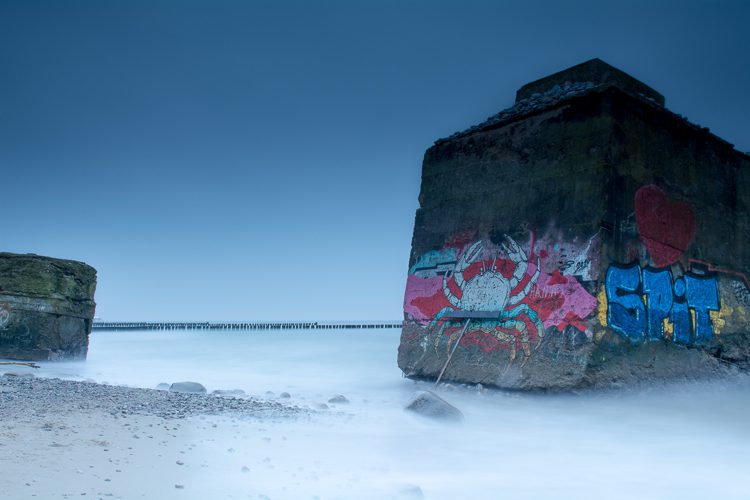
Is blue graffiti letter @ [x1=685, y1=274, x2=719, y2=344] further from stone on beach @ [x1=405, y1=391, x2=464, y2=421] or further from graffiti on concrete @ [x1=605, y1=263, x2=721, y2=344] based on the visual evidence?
stone on beach @ [x1=405, y1=391, x2=464, y2=421]

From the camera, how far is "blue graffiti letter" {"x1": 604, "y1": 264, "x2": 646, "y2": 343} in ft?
19.6

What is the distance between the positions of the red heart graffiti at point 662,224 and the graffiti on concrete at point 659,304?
229 mm

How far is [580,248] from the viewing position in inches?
242

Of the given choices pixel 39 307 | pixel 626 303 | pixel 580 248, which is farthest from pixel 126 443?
pixel 39 307

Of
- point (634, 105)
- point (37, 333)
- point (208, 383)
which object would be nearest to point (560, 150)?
point (634, 105)

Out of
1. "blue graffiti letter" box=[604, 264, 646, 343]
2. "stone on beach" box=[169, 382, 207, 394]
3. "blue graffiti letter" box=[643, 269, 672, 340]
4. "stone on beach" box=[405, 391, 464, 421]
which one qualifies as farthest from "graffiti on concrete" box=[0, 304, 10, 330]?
"blue graffiti letter" box=[643, 269, 672, 340]

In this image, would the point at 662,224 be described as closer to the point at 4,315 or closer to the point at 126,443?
the point at 126,443

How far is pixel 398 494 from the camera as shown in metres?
3.22

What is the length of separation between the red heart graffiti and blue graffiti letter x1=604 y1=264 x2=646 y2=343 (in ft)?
1.57

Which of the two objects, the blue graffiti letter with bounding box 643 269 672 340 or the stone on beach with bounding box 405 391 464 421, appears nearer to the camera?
the stone on beach with bounding box 405 391 464 421

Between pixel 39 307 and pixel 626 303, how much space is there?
10.0 metres

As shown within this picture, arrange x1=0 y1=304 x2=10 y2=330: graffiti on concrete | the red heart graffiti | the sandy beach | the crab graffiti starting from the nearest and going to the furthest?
the sandy beach → the red heart graffiti → the crab graffiti → x1=0 y1=304 x2=10 y2=330: graffiti on concrete

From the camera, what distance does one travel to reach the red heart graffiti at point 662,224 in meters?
6.46

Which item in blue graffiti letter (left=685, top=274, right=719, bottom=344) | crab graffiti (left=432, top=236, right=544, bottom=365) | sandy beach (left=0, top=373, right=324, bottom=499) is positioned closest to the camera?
sandy beach (left=0, top=373, right=324, bottom=499)
